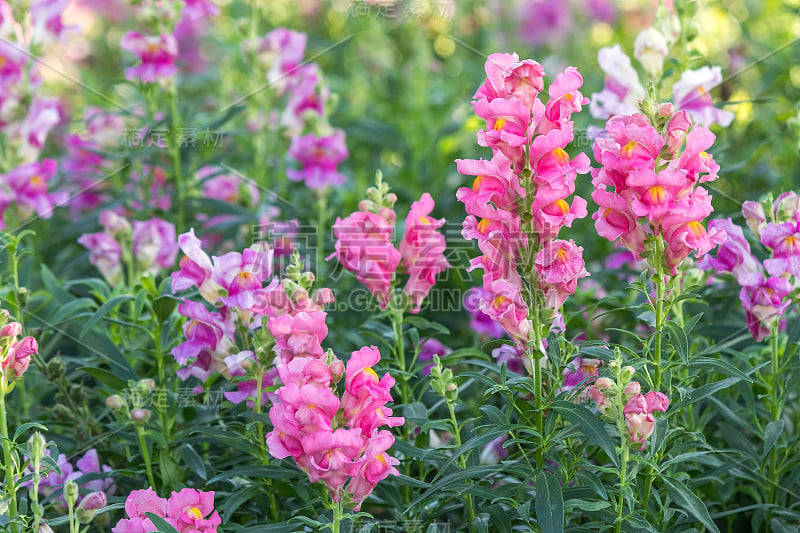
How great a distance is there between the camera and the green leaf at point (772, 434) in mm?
2021

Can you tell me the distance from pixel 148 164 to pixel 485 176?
67.7 inches

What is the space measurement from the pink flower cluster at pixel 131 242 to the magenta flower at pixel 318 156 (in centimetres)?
55

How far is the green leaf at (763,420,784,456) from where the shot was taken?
2.02 m

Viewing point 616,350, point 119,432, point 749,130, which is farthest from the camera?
point 749,130

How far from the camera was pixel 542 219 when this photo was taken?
1748 mm

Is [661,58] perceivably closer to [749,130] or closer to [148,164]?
[749,130]

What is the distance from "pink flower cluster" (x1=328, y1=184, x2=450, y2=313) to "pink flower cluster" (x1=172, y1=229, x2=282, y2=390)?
0.63 ft

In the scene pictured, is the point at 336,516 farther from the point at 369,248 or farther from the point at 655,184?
the point at 655,184

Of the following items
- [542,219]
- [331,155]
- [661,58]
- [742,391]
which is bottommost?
[742,391]

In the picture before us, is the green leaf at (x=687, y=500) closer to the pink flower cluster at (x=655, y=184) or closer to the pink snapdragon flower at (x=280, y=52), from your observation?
the pink flower cluster at (x=655, y=184)

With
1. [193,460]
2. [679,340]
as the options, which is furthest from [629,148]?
[193,460]

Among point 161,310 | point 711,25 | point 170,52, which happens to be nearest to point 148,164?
point 170,52

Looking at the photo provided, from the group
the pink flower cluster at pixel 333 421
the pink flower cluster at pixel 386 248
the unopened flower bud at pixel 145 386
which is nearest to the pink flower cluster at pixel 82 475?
the unopened flower bud at pixel 145 386

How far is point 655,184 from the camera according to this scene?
1.73 metres
